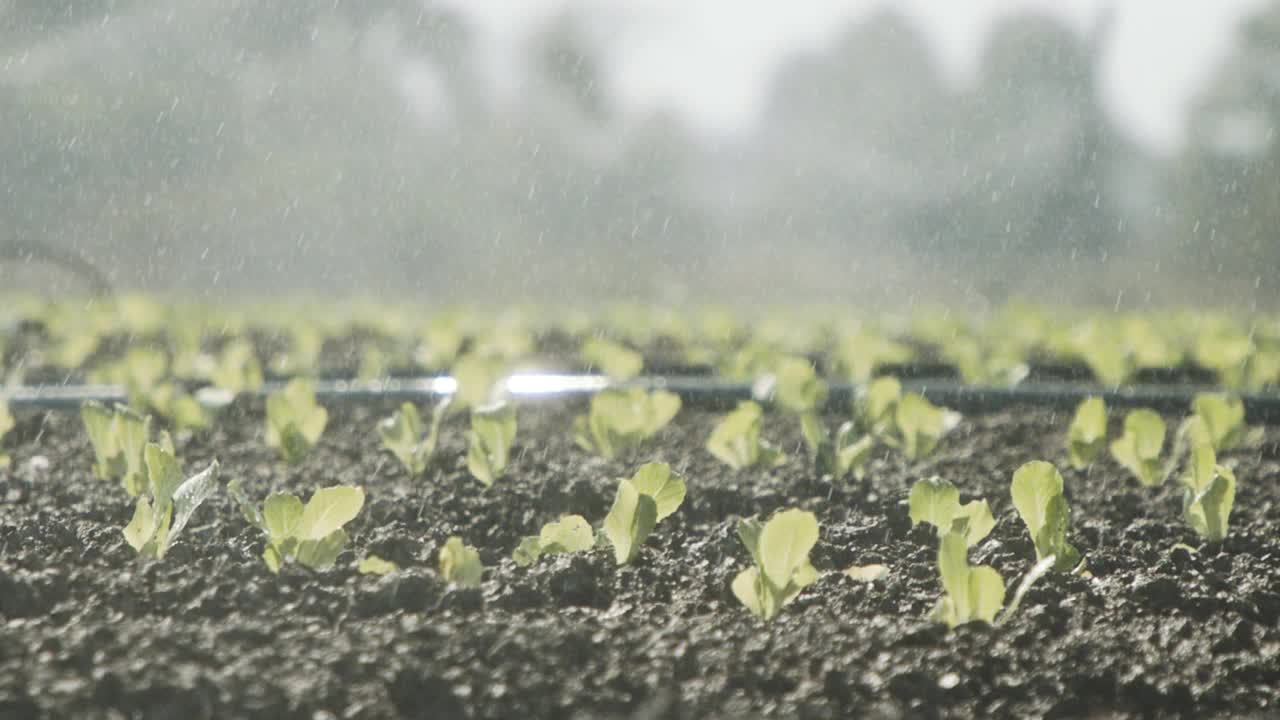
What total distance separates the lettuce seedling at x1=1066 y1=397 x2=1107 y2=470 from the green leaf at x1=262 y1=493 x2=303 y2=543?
1254 mm

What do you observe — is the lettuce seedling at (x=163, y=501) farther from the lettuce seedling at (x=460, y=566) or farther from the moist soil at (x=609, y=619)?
the lettuce seedling at (x=460, y=566)

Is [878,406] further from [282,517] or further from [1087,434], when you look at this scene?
[282,517]

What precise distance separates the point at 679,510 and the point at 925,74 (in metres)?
22.3

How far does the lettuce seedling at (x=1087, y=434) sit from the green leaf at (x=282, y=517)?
4.11ft

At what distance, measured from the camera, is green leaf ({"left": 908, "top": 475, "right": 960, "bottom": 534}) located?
1.33 metres

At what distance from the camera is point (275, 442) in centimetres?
201

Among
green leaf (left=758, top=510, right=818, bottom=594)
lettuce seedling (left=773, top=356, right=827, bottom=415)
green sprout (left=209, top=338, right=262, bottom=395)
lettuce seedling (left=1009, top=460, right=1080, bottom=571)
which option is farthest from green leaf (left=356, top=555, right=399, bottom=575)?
green sprout (left=209, top=338, right=262, bottom=395)

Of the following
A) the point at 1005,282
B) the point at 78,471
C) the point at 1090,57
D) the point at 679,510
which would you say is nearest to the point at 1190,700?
the point at 679,510

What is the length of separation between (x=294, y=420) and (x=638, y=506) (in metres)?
0.89

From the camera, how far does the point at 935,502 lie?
134cm

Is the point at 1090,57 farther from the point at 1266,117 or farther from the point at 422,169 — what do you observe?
the point at 422,169

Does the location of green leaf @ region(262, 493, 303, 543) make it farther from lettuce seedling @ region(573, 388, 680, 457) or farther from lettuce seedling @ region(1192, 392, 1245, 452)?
lettuce seedling @ region(1192, 392, 1245, 452)

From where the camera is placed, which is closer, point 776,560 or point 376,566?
point 776,560

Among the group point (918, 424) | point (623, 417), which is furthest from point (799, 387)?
point (623, 417)
